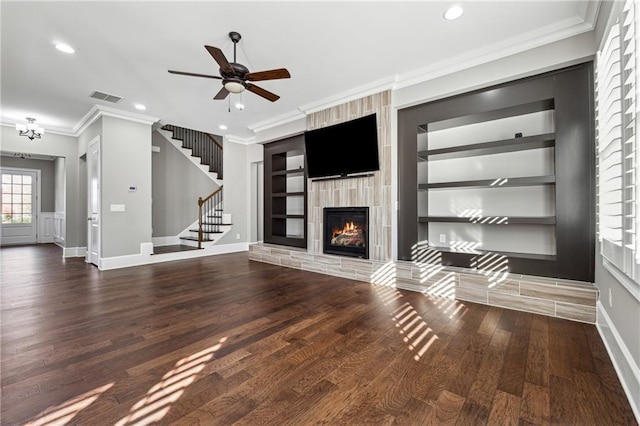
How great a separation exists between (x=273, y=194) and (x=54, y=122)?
4982mm

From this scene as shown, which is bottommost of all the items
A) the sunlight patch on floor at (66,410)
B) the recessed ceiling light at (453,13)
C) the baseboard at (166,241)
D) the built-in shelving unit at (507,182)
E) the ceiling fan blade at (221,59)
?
the sunlight patch on floor at (66,410)

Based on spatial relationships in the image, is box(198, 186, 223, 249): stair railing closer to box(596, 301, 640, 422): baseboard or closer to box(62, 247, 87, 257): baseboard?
box(62, 247, 87, 257): baseboard

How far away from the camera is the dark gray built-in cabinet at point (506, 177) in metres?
2.87

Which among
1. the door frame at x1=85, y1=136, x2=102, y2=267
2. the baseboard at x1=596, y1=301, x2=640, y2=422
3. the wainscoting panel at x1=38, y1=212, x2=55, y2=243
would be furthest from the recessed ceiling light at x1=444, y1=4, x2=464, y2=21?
the wainscoting panel at x1=38, y1=212, x2=55, y2=243

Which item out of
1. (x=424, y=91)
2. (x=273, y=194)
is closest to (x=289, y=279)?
(x=273, y=194)

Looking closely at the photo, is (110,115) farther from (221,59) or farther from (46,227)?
(46,227)

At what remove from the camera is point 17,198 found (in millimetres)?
8781

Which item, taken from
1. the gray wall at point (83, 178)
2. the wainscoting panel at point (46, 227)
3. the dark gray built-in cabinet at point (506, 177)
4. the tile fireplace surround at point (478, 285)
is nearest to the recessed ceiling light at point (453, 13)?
the dark gray built-in cabinet at point (506, 177)

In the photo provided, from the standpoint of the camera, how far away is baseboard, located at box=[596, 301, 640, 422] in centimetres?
147

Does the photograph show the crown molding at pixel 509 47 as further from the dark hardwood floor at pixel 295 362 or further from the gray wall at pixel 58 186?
the gray wall at pixel 58 186

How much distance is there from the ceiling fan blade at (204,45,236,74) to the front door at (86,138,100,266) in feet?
13.3

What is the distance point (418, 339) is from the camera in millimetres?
2285

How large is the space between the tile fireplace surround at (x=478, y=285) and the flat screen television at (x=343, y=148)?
4.84 ft

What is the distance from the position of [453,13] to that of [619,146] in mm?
1826
